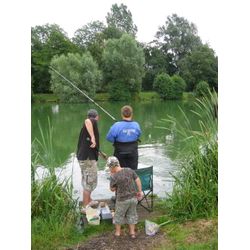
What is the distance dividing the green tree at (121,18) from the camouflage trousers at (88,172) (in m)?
52.0

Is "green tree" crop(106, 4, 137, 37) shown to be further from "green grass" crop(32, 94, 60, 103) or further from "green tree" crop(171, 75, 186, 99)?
"green grass" crop(32, 94, 60, 103)

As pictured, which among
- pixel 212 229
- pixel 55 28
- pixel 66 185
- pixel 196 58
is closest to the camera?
pixel 212 229

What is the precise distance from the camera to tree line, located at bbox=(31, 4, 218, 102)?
3422 cm

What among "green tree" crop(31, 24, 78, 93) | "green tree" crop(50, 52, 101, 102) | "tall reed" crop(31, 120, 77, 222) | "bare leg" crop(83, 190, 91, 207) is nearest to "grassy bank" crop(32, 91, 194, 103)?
"green tree" crop(31, 24, 78, 93)

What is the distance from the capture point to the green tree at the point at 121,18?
54.9 meters

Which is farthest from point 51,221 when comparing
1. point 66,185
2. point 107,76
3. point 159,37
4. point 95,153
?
point 159,37

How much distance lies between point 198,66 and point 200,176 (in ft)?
136

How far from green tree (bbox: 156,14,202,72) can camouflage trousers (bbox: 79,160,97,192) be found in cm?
4846

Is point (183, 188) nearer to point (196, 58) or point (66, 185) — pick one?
point (66, 185)

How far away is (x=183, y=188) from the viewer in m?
4.42

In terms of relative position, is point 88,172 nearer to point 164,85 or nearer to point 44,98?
point 44,98

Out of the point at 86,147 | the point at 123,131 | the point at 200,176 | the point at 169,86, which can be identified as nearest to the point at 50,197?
the point at 86,147
